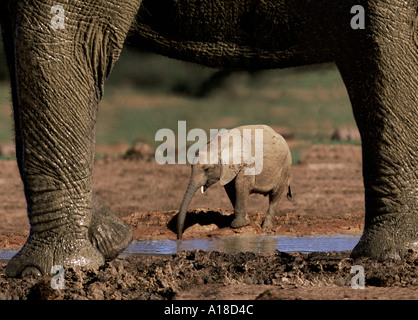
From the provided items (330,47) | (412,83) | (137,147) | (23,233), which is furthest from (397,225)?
(137,147)

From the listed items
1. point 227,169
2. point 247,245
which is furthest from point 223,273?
point 227,169

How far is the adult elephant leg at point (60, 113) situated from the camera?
11.5 feet

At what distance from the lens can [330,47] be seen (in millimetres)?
3867

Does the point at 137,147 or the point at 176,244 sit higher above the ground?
the point at 137,147

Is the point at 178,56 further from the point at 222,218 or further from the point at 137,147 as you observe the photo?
the point at 137,147

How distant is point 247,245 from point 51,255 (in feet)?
6.97

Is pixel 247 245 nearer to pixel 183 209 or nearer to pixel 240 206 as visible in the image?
pixel 183 209

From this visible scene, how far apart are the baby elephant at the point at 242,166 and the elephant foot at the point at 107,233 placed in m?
1.83

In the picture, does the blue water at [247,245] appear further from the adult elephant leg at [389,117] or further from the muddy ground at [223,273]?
the adult elephant leg at [389,117]

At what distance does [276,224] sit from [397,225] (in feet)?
11.1

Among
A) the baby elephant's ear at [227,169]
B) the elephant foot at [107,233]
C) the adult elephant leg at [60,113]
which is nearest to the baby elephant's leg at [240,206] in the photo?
the baby elephant's ear at [227,169]

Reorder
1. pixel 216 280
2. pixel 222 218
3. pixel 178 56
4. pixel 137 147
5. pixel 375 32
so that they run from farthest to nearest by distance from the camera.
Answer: pixel 137 147, pixel 222 218, pixel 178 56, pixel 375 32, pixel 216 280
